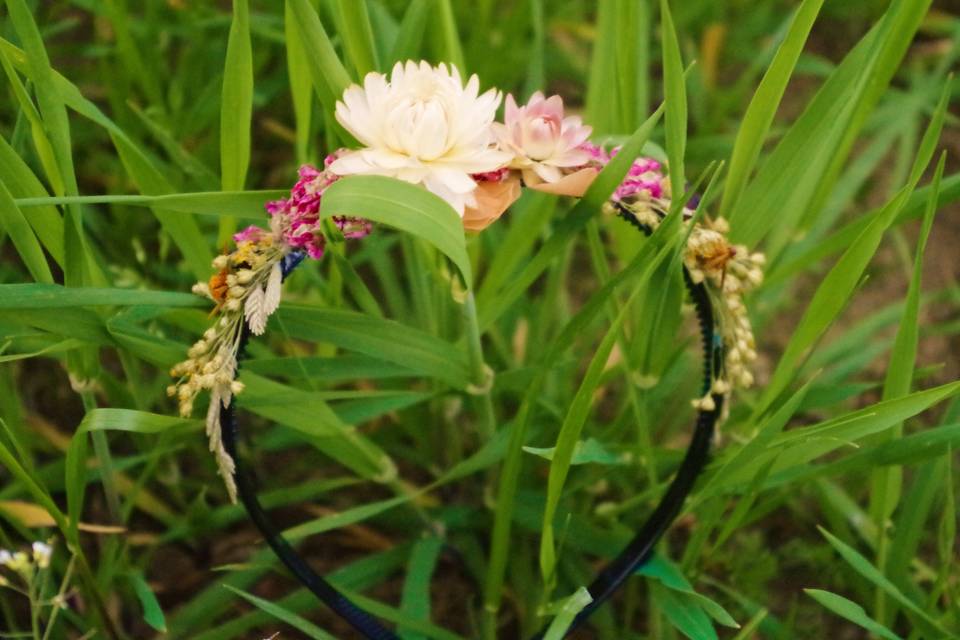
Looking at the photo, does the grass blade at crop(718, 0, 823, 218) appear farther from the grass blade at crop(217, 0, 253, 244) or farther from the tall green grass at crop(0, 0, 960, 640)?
the grass blade at crop(217, 0, 253, 244)

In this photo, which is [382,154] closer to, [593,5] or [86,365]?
[86,365]

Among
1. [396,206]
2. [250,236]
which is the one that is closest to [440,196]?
[396,206]

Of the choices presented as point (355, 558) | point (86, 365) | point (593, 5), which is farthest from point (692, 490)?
point (593, 5)

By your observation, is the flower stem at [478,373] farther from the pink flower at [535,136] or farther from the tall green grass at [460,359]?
the pink flower at [535,136]

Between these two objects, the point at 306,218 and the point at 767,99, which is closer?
the point at 306,218

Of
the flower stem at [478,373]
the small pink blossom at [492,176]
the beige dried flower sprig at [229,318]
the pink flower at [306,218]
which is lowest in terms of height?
the flower stem at [478,373]

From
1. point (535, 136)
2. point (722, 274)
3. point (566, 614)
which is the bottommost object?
point (566, 614)

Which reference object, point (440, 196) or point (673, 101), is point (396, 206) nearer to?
point (440, 196)

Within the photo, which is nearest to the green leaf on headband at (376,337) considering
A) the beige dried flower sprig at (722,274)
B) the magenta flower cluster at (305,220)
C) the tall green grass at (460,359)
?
the tall green grass at (460,359)
